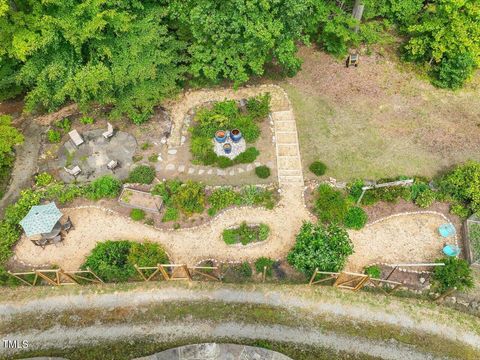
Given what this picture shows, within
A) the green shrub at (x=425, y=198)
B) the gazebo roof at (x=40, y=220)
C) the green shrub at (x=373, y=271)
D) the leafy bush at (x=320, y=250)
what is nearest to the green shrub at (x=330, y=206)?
the leafy bush at (x=320, y=250)

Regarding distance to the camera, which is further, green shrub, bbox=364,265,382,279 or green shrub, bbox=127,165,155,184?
green shrub, bbox=127,165,155,184

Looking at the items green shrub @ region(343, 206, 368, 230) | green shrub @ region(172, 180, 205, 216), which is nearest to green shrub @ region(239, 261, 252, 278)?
green shrub @ region(172, 180, 205, 216)

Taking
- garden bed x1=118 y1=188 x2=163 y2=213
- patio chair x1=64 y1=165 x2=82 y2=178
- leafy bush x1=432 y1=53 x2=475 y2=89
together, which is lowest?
garden bed x1=118 y1=188 x2=163 y2=213

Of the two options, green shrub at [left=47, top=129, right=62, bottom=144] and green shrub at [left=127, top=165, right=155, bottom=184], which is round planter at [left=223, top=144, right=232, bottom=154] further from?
green shrub at [left=47, top=129, right=62, bottom=144]

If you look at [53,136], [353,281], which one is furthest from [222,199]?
[53,136]

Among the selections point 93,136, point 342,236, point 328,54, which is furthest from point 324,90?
point 93,136

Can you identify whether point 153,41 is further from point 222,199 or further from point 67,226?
point 67,226

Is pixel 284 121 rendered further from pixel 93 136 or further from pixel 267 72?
pixel 93 136
